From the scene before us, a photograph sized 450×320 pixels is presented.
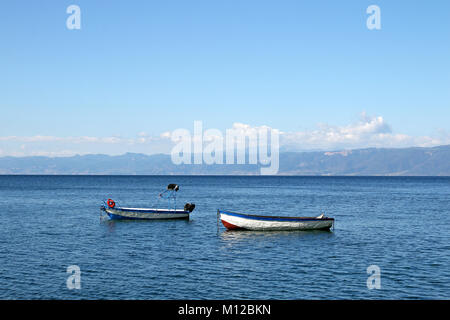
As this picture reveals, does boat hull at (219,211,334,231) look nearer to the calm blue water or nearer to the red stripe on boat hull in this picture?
the red stripe on boat hull

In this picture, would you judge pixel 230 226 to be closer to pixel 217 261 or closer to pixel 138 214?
pixel 217 261

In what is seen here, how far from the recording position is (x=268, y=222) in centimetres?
5484

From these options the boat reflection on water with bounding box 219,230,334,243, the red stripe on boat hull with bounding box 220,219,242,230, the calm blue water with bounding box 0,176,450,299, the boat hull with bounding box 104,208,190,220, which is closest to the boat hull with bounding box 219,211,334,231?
the red stripe on boat hull with bounding box 220,219,242,230

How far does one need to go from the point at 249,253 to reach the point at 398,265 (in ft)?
42.8

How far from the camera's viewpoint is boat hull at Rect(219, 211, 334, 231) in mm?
54897

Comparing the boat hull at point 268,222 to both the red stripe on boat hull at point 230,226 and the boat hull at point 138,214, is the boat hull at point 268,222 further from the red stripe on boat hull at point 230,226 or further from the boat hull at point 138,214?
the boat hull at point 138,214

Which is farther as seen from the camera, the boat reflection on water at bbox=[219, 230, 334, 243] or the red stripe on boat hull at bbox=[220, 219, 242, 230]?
the red stripe on boat hull at bbox=[220, 219, 242, 230]

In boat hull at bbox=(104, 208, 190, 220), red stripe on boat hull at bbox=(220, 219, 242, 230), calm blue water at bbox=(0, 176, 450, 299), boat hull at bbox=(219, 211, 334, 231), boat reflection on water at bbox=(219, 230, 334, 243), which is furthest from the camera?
boat hull at bbox=(104, 208, 190, 220)

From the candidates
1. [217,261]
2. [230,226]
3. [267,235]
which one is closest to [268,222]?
[267,235]

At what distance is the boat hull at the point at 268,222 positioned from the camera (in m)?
54.9

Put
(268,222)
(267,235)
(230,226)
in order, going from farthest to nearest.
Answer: (230,226)
(268,222)
(267,235)

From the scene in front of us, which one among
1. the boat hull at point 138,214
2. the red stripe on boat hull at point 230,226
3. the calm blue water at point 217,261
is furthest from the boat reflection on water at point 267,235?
the boat hull at point 138,214

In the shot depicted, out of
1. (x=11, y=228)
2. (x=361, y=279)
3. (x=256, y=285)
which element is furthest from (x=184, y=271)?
(x=11, y=228)

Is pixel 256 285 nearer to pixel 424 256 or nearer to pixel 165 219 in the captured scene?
pixel 424 256
